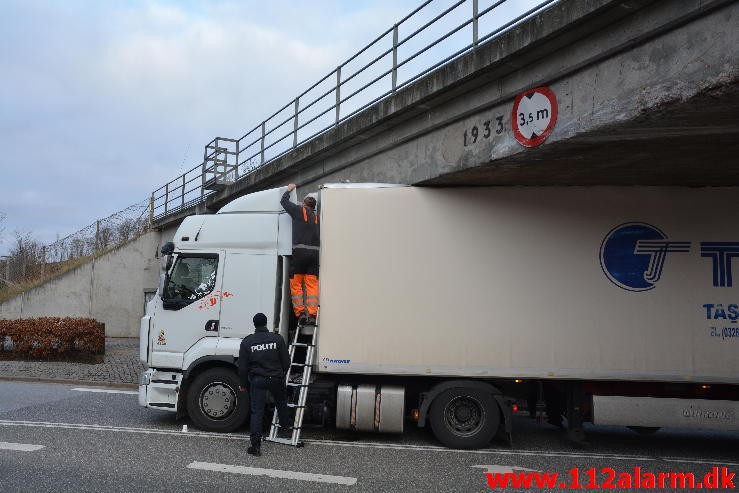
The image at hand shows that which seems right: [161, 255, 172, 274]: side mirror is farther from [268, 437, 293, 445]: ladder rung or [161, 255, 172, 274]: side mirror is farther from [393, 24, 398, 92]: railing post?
[393, 24, 398, 92]: railing post

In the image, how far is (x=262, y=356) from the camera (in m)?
7.02

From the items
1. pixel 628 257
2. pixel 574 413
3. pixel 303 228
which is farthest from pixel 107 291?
pixel 628 257

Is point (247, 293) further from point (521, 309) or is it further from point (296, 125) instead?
point (296, 125)

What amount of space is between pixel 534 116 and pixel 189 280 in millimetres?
4972

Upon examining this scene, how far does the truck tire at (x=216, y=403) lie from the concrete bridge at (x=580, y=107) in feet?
12.4

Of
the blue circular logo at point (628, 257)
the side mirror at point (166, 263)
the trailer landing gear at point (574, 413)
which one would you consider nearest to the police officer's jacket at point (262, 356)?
the side mirror at point (166, 263)

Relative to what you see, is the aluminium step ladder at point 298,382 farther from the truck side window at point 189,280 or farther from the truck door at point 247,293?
the truck side window at point 189,280

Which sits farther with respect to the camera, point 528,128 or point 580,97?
point 528,128

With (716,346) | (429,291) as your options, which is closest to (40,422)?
(429,291)

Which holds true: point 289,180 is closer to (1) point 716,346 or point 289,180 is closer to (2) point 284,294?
(2) point 284,294

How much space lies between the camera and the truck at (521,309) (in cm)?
703

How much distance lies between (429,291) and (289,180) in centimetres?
616

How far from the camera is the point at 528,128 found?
21.4ft

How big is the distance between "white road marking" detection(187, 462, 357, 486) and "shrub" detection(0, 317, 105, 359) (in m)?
10.8
